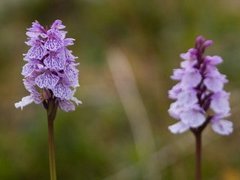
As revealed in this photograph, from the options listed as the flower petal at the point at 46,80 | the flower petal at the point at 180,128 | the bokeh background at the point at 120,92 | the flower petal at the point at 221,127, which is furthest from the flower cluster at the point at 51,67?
the bokeh background at the point at 120,92

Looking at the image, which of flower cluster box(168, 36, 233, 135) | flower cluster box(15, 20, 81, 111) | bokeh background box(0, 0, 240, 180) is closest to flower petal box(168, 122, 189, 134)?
flower cluster box(168, 36, 233, 135)

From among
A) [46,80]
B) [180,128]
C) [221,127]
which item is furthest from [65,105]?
[221,127]

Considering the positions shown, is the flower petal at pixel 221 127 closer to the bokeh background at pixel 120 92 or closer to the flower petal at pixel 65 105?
the flower petal at pixel 65 105

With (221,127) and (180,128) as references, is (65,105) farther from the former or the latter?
(221,127)

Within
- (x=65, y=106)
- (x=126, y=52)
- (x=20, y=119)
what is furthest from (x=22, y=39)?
(x=65, y=106)

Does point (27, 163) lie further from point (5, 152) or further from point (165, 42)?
point (165, 42)

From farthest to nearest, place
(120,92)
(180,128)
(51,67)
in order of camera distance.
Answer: (120,92) < (180,128) < (51,67)

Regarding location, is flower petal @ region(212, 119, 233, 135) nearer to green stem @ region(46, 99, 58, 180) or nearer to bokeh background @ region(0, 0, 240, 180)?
green stem @ region(46, 99, 58, 180)
